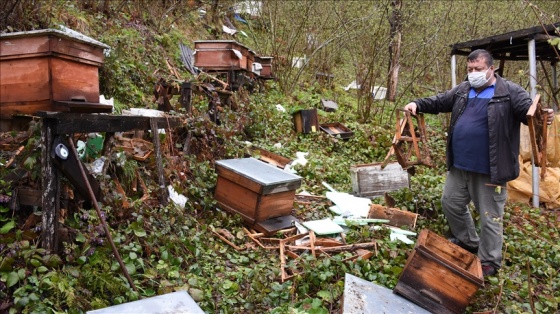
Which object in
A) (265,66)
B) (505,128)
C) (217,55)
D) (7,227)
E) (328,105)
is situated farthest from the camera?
(328,105)

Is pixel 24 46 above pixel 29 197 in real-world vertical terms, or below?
above

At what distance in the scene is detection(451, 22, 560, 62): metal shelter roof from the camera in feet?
22.3

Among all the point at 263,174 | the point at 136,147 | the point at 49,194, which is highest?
the point at 136,147

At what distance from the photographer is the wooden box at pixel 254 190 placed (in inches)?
195

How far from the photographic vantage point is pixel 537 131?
4.01m

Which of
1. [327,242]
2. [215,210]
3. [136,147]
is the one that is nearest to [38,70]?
[136,147]

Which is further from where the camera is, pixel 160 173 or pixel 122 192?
pixel 160 173

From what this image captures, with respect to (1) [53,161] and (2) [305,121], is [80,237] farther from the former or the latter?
(2) [305,121]

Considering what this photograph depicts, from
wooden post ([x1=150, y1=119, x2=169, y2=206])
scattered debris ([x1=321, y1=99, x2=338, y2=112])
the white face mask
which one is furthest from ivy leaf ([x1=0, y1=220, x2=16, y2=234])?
scattered debris ([x1=321, y1=99, x2=338, y2=112])

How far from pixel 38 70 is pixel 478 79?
3.76m

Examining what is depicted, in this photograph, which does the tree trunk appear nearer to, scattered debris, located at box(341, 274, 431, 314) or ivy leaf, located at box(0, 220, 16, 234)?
scattered debris, located at box(341, 274, 431, 314)

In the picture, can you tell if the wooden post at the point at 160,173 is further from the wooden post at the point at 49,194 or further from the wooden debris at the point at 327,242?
the wooden debris at the point at 327,242

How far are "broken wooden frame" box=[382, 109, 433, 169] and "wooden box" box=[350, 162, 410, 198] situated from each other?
1571 millimetres

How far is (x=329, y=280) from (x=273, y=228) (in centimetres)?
122
